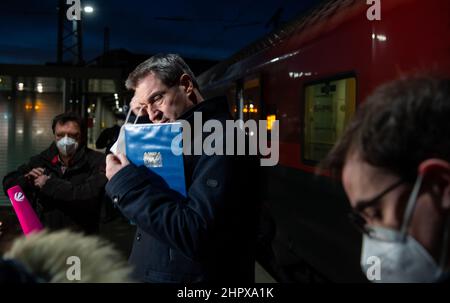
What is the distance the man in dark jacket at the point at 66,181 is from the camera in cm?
309

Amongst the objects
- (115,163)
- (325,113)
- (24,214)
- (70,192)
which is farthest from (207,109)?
(325,113)

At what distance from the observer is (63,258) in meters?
0.96

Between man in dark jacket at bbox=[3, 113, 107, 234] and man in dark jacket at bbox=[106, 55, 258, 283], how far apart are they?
4.08ft

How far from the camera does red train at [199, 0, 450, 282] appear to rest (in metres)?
3.04

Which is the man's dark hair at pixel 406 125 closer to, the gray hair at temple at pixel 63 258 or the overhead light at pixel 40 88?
the gray hair at temple at pixel 63 258

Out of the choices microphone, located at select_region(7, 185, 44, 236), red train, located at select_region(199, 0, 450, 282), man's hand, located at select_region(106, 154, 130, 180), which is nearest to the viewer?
man's hand, located at select_region(106, 154, 130, 180)

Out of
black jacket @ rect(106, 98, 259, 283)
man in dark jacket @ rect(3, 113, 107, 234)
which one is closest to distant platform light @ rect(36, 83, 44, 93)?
man in dark jacket @ rect(3, 113, 107, 234)

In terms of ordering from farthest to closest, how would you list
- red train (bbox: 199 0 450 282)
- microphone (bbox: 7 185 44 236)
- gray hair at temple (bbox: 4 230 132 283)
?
red train (bbox: 199 0 450 282)
microphone (bbox: 7 185 44 236)
gray hair at temple (bbox: 4 230 132 283)

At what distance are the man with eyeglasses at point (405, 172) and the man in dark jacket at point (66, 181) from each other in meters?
2.33

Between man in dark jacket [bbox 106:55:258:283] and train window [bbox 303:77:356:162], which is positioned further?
train window [bbox 303:77:356:162]

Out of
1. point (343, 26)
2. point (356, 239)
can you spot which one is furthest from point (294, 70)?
point (356, 239)

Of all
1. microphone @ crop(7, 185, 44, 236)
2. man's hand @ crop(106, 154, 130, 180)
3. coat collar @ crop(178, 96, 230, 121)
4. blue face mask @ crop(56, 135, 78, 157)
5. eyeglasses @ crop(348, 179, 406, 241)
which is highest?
coat collar @ crop(178, 96, 230, 121)

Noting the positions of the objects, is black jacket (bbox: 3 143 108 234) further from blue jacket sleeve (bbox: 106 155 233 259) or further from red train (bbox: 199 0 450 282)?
blue jacket sleeve (bbox: 106 155 233 259)

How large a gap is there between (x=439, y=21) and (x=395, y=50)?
0.35 m
